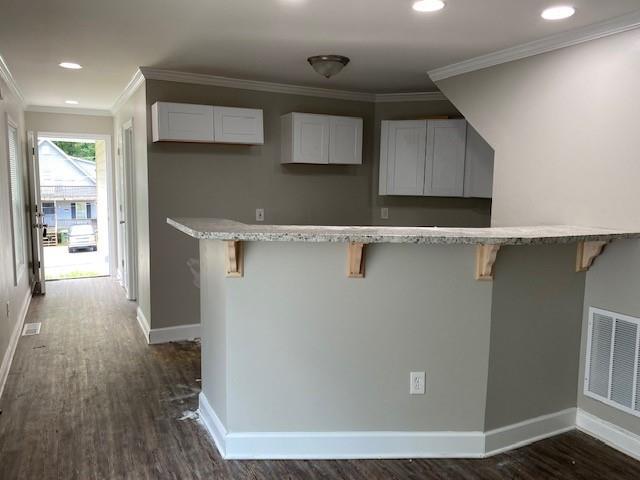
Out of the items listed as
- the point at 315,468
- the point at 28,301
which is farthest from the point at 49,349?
the point at 315,468

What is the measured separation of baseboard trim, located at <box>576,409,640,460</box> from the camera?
2.71 m

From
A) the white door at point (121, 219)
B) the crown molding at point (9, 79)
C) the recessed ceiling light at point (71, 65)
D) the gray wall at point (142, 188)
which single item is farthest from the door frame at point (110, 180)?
the recessed ceiling light at point (71, 65)

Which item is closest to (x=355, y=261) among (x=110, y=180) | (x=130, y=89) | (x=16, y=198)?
(x=130, y=89)

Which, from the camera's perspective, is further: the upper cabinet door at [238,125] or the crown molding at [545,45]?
the upper cabinet door at [238,125]

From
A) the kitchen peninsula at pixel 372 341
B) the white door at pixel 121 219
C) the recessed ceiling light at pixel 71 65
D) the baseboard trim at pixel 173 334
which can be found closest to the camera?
the kitchen peninsula at pixel 372 341

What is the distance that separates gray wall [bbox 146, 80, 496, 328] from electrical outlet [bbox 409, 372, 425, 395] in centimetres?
251

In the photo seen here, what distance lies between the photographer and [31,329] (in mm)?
4840

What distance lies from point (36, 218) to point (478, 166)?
528 cm

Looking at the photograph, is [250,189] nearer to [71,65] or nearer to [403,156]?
[403,156]

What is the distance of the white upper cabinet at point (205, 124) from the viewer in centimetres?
404

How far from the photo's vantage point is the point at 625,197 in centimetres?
269

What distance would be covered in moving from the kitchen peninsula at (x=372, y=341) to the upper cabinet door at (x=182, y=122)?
5.37 feet

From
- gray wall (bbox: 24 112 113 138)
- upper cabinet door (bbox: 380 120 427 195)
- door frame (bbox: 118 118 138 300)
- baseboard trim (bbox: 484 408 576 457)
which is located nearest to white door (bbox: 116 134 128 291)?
door frame (bbox: 118 118 138 300)

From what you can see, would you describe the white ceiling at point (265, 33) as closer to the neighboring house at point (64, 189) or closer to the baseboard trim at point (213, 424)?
the baseboard trim at point (213, 424)
